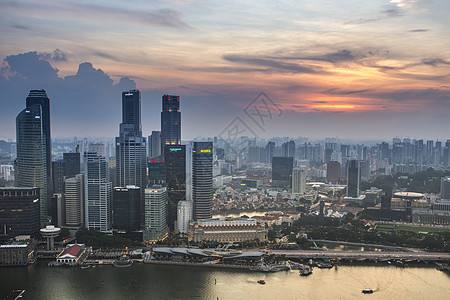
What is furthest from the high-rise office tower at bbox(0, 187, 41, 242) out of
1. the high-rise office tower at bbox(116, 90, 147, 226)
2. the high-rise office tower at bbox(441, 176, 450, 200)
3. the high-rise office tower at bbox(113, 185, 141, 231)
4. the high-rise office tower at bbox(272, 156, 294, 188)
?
the high-rise office tower at bbox(441, 176, 450, 200)

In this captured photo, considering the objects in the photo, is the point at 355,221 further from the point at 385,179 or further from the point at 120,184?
the point at 385,179

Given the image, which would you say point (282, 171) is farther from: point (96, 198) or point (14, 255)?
point (14, 255)

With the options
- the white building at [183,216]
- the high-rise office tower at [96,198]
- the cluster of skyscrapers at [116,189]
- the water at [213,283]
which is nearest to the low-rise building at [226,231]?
the white building at [183,216]

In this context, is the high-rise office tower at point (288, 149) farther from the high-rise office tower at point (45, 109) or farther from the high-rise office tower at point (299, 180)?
the high-rise office tower at point (45, 109)

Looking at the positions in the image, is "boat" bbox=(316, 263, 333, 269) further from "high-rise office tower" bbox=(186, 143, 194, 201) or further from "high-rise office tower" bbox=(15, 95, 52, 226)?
"high-rise office tower" bbox=(15, 95, 52, 226)

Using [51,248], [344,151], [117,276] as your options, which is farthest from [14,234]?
[344,151]

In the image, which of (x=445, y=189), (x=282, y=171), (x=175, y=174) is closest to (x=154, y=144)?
(x=282, y=171)
